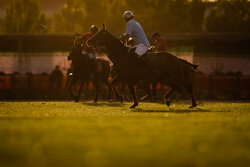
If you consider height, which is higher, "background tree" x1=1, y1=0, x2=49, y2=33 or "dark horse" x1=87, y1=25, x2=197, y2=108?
"background tree" x1=1, y1=0, x2=49, y2=33

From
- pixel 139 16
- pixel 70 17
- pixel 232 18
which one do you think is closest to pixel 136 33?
pixel 232 18

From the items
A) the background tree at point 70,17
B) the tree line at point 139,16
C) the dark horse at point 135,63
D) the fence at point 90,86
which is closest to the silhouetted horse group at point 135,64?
the dark horse at point 135,63

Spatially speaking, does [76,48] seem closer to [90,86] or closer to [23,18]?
[90,86]

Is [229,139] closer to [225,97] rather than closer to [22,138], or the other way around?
[22,138]

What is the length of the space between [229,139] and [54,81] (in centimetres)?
2138

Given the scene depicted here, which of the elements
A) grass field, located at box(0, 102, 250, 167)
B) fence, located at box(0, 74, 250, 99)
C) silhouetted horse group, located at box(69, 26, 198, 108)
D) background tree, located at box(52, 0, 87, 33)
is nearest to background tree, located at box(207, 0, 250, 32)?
background tree, located at box(52, 0, 87, 33)

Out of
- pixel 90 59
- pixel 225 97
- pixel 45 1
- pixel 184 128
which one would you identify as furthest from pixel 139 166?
pixel 45 1

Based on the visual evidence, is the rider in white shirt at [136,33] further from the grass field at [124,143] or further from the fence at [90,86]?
the fence at [90,86]

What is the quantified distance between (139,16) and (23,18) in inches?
599

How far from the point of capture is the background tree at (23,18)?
222 feet

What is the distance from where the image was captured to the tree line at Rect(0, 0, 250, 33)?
68.2 m

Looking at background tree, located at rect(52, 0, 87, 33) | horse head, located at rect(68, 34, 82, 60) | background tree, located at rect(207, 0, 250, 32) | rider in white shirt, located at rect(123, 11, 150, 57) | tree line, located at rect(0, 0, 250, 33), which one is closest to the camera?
rider in white shirt, located at rect(123, 11, 150, 57)

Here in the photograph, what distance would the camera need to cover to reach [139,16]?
7488 centimetres

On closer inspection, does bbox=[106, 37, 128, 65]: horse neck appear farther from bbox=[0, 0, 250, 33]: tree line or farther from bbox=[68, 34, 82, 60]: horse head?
bbox=[0, 0, 250, 33]: tree line
